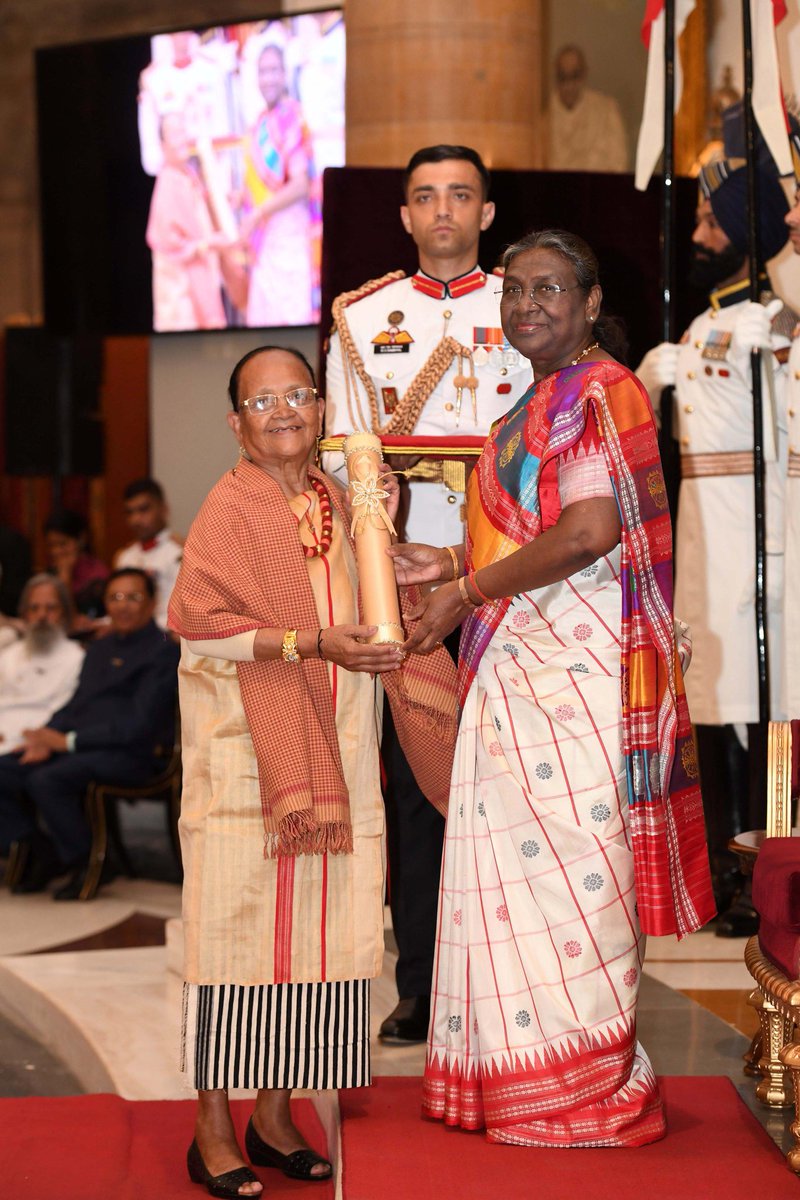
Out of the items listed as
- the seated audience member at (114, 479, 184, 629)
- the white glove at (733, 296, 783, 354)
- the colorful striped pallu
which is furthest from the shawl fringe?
the seated audience member at (114, 479, 184, 629)

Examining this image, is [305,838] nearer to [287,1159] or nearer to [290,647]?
[290,647]

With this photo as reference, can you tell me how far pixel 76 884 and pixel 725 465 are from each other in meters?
3.37

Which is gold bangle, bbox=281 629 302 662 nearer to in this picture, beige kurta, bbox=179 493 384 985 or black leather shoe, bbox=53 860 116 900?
beige kurta, bbox=179 493 384 985

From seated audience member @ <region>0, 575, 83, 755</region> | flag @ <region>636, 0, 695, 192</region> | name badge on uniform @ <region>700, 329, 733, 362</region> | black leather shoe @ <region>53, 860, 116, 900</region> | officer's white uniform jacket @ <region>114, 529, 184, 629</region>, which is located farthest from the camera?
officer's white uniform jacket @ <region>114, 529, 184, 629</region>

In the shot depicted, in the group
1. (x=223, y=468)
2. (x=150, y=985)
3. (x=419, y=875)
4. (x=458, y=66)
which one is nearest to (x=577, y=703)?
(x=419, y=875)

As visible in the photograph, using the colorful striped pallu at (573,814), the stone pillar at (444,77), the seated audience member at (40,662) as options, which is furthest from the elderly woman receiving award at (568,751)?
the seated audience member at (40,662)

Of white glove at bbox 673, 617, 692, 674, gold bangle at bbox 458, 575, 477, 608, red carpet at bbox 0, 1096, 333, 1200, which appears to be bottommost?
red carpet at bbox 0, 1096, 333, 1200

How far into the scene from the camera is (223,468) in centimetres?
1048

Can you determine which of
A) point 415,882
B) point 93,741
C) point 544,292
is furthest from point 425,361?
point 93,741

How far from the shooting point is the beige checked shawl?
294 centimetres

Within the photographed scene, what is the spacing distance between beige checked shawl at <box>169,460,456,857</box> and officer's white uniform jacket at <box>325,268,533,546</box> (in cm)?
82

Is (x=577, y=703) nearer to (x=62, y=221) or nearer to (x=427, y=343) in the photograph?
(x=427, y=343)

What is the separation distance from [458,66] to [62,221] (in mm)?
5233

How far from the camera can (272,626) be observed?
9.74 ft
